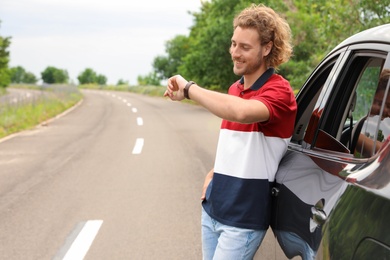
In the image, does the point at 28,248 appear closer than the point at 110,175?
Yes

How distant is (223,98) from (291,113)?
34 centimetres

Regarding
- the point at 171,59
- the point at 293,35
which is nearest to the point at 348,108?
the point at 293,35

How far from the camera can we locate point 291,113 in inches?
84.5

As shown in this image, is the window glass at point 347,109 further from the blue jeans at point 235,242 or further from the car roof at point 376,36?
the blue jeans at point 235,242

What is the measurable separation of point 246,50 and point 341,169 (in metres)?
0.67

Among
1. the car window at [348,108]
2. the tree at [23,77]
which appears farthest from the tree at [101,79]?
the car window at [348,108]

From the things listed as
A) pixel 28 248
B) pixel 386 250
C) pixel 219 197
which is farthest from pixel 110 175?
pixel 386 250

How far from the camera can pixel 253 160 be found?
2.11 metres

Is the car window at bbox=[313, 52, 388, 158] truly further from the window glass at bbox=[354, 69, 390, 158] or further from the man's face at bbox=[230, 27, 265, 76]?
the man's face at bbox=[230, 27, 265, 76]

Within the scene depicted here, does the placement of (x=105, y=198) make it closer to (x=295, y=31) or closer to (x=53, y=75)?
(x=295, y=31)

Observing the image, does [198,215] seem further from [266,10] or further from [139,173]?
[266,10]

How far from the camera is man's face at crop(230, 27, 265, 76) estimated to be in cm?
216

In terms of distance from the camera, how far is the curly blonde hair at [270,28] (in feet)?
7.05

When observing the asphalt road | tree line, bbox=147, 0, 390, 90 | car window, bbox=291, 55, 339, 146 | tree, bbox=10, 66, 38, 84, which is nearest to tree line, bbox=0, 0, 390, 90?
tree line, bbox=147, 0, 390, 90
